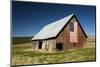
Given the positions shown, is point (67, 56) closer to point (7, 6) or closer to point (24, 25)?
point (24, 25)

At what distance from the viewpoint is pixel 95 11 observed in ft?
12.5

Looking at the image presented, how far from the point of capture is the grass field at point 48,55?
3.37m

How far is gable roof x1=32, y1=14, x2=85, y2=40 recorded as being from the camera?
3469 mm

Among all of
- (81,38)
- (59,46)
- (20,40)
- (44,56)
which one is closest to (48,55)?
(44,56)

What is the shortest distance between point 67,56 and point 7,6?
1.21 meters

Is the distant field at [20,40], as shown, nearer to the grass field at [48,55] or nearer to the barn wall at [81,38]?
the grass field at [48,55]

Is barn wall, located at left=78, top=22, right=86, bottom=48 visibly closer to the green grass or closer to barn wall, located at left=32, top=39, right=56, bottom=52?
the green grass

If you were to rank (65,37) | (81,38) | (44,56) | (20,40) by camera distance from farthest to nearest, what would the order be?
(81,38) < (65,37) < (44,56) < (20,40)

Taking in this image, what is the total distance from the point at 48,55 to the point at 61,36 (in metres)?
0.36

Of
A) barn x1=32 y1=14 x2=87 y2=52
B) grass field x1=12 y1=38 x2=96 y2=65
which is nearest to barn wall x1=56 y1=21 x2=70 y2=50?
barn x1=32 y1=14 x2=87 y2=52

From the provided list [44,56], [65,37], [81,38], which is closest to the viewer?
[44,56]

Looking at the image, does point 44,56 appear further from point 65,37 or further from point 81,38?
point 81,38

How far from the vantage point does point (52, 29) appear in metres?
3.54

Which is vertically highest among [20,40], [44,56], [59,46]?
[20,40]
